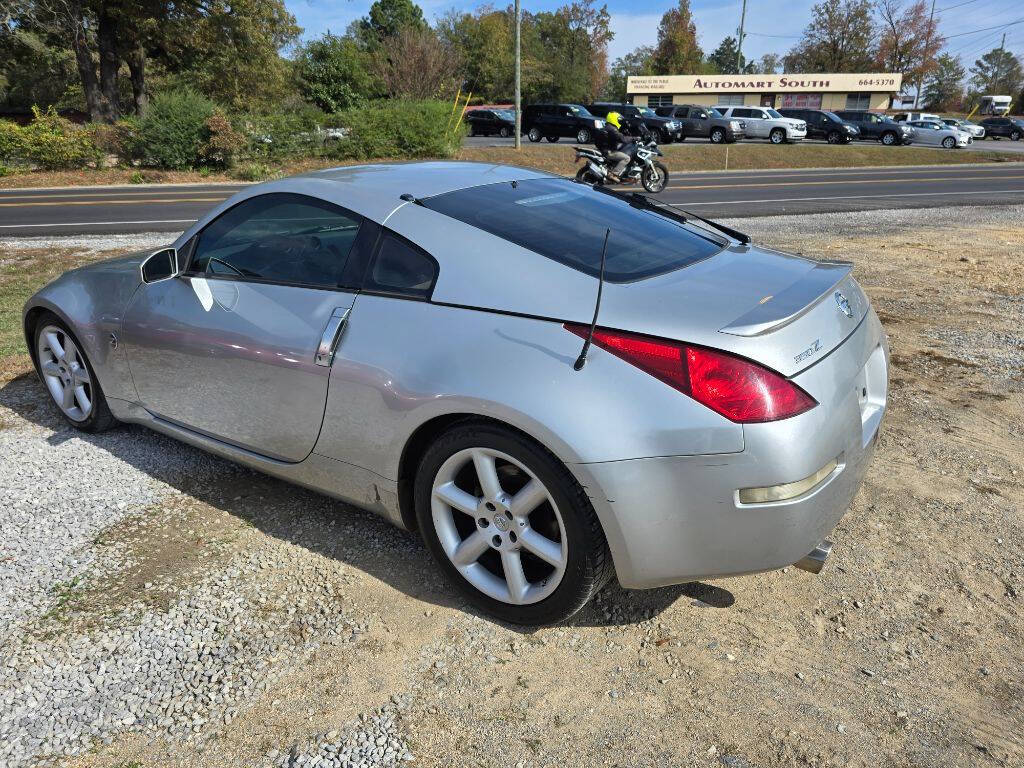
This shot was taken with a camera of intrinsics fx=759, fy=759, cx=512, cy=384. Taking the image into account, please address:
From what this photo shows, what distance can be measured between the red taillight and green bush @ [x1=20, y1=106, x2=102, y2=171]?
88.0 ft

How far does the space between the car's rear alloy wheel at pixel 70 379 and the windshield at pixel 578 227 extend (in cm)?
237

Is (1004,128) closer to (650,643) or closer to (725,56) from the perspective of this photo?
(650,643)

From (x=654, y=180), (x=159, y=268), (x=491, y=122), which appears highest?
(x=491, y=122)

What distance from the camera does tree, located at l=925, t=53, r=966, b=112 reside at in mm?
90438

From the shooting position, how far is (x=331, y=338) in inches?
112

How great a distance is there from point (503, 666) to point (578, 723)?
345 mm

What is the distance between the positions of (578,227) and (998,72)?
117 m

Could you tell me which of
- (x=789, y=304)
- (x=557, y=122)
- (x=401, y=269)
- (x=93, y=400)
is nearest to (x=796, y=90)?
(x=557, y=122)

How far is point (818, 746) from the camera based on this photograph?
6.98 ft

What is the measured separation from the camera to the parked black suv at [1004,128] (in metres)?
49.2

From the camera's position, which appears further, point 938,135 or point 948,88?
point 948,88

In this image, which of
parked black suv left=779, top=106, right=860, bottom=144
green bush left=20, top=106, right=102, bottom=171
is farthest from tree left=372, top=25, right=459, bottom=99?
parked black suv left=779, top=106, right=860, bottom=144

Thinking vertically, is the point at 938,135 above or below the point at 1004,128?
below

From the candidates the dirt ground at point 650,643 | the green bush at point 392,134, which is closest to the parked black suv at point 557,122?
the green bush at point 392,134
